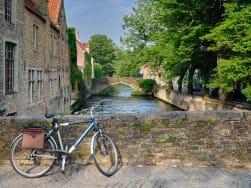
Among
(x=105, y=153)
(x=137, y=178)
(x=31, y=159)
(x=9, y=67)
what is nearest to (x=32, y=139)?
(x=31, y=159)

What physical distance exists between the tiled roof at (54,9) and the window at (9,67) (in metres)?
8.81

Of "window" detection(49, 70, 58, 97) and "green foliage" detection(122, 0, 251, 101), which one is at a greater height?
"green foliage" detection(122, 0, 251, 101)

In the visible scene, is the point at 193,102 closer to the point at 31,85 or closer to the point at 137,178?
the point at 31,85

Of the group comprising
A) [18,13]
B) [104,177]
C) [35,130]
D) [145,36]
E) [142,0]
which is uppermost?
[142,0]

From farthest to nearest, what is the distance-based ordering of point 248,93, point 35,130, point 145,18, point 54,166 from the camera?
point 145,18, point 248,93, point 54,166, point 35,130

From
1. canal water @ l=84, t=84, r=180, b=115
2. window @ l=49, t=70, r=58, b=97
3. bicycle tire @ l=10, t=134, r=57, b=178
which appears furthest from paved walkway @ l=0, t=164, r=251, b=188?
canal water @ l=84, t=84, r=180, b=115

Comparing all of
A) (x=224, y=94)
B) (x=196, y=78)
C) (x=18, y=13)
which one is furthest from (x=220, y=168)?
(x=196, y=78)

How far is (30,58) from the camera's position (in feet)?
43.9

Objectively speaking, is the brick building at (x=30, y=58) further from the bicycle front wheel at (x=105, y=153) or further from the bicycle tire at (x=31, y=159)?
the bicycle front wheel at (x=105, y=153)

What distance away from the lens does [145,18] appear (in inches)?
1284

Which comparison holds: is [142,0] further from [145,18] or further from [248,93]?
[248,93]

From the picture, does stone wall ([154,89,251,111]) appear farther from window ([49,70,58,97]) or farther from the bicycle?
the bicycle

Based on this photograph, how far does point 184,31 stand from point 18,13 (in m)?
9.28

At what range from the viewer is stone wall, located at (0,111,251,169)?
4449 mm
